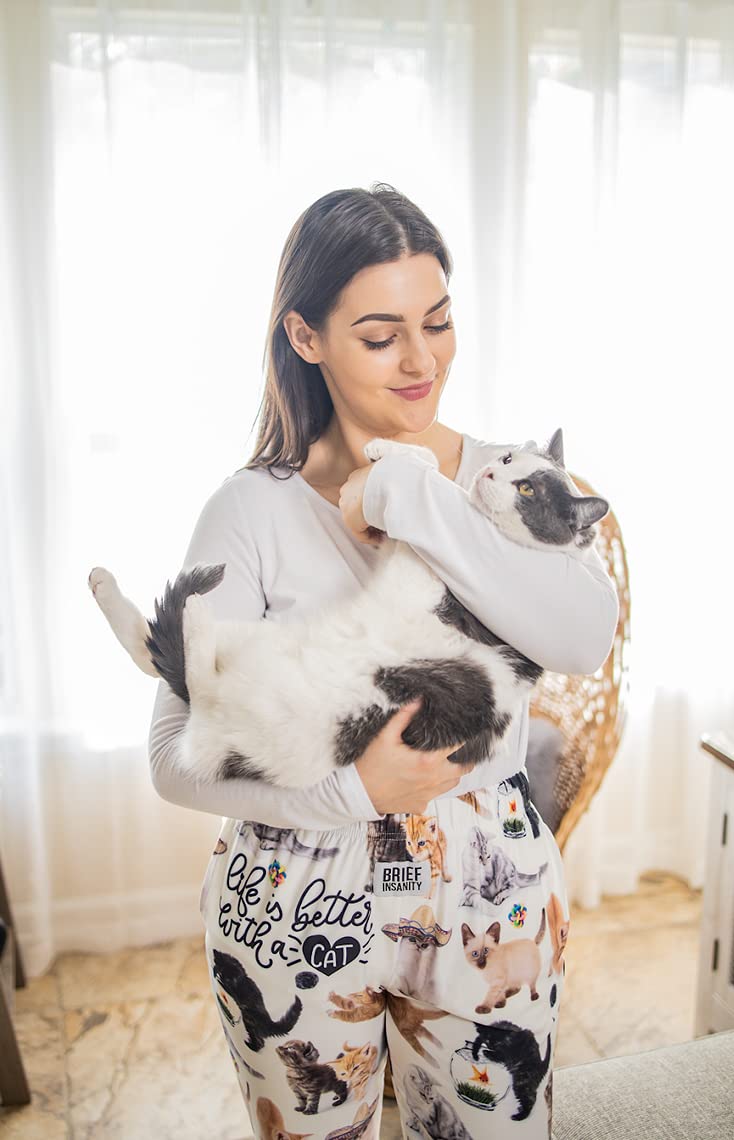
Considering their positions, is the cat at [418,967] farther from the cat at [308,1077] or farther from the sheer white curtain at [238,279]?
the sheer white curtain at [238,279]

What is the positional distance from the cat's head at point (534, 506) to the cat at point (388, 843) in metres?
0.37

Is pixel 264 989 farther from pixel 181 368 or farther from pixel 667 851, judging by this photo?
pixel 667 851

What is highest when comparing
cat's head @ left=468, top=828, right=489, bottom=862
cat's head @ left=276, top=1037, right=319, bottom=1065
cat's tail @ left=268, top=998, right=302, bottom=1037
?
cat's head @ left=468, top=828, right=489, bottom=862

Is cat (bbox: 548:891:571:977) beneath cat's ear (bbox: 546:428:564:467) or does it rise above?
beneath

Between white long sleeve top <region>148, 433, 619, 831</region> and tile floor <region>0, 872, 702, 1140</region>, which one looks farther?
tile floor <region>0, 872, 702, 1140</region>

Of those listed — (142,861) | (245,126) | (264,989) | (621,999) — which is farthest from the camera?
(142,861)

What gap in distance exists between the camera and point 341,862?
108 centimetres

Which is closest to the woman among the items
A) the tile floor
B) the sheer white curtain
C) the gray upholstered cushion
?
the gray upholstered cushion

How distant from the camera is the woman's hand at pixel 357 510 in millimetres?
1038

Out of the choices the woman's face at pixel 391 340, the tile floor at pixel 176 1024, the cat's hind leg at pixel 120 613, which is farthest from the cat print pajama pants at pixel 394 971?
the tile floor at pixel 176 1024

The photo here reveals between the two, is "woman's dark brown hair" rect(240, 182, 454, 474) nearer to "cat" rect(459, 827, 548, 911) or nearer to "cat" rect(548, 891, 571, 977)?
"cat" rect(459, 827, 548, 911)

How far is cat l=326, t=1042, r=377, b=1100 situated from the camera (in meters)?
1.09

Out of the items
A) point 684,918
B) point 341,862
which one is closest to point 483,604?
point 341,862

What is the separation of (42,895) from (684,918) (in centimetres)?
203
